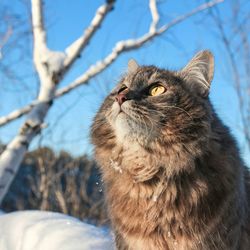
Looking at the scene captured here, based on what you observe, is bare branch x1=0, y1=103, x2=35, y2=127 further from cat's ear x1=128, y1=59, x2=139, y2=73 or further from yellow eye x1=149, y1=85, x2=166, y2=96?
yellow eye x1=149, y1=85, x2=166, y2=96

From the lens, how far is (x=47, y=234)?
2480mm

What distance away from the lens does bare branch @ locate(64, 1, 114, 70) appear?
4.01 metres

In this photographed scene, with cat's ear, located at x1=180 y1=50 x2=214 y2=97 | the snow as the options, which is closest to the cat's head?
cat's ear, located at x1=180 y1=50 x2=214 y2=97

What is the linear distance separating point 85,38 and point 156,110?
87.2 inches

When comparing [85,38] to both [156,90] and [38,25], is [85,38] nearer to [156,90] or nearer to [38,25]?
[38,25]

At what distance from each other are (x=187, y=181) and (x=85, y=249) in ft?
2.25

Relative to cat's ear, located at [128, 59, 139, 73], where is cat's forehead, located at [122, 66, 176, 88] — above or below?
below

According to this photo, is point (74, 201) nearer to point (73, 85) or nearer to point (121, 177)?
point (73, 85)

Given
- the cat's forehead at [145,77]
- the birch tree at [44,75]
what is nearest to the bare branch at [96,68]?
the birch tree at [44,75]

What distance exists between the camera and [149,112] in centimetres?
207

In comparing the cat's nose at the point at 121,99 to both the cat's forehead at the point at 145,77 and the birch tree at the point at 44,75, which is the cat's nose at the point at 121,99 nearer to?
the cat's forehead at the point at 145,77

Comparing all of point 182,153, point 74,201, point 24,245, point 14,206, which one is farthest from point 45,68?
point 14,206

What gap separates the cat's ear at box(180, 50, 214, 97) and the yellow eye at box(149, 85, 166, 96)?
0.79 ft

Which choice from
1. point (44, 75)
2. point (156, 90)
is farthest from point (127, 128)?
point (44, 75)
